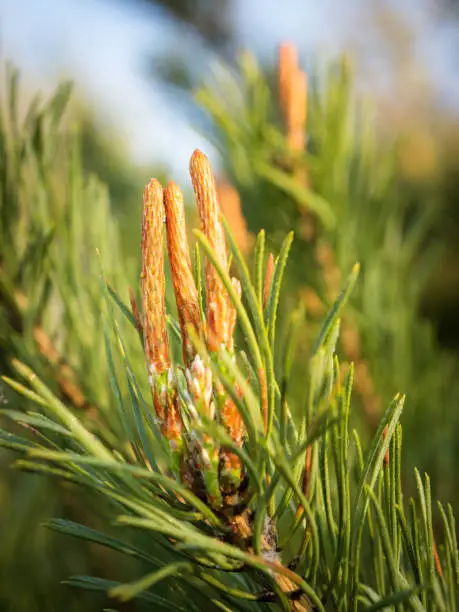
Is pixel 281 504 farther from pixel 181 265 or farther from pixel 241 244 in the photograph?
pixel 241 244

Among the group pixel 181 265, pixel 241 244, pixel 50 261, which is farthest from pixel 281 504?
pixel 241 244

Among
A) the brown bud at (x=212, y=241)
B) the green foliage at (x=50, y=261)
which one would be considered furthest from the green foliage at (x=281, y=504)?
the green foliage at (x=50, y=261)

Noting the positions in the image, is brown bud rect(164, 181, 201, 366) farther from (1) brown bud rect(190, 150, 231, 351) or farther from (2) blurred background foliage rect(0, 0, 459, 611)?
(2) blurred background foliage rect(0, 0, 459, 611)

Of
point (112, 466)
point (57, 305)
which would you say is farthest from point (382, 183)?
point (112, 466)

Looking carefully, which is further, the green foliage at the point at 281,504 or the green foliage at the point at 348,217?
the green foliage at the point at 348,217

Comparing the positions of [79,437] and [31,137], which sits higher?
[31,137]

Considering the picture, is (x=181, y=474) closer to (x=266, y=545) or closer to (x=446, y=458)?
(x=266, y=545)

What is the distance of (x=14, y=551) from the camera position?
0.43 m

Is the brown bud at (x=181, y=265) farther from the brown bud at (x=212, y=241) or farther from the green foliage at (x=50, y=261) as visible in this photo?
the green foliage at (x=50, y=261)

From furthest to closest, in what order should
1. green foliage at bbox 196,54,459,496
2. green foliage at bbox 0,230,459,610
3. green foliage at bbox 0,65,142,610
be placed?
green foliage at bbox 196,54,459,496 < green foliage at bbox 0,65,142,610 < green foliage at bbox 0,230,459,610

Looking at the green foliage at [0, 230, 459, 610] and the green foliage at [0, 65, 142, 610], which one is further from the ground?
the green foliage at [0, 65, 142, 610]

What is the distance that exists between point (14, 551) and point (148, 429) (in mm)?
297

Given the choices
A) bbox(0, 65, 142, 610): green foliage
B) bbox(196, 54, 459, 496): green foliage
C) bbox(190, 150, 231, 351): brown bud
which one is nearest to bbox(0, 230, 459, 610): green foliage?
bbox(190, 150, 231, 351): brown bud

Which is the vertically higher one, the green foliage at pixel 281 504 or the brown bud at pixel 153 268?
the brown bud at pixel 153 268
